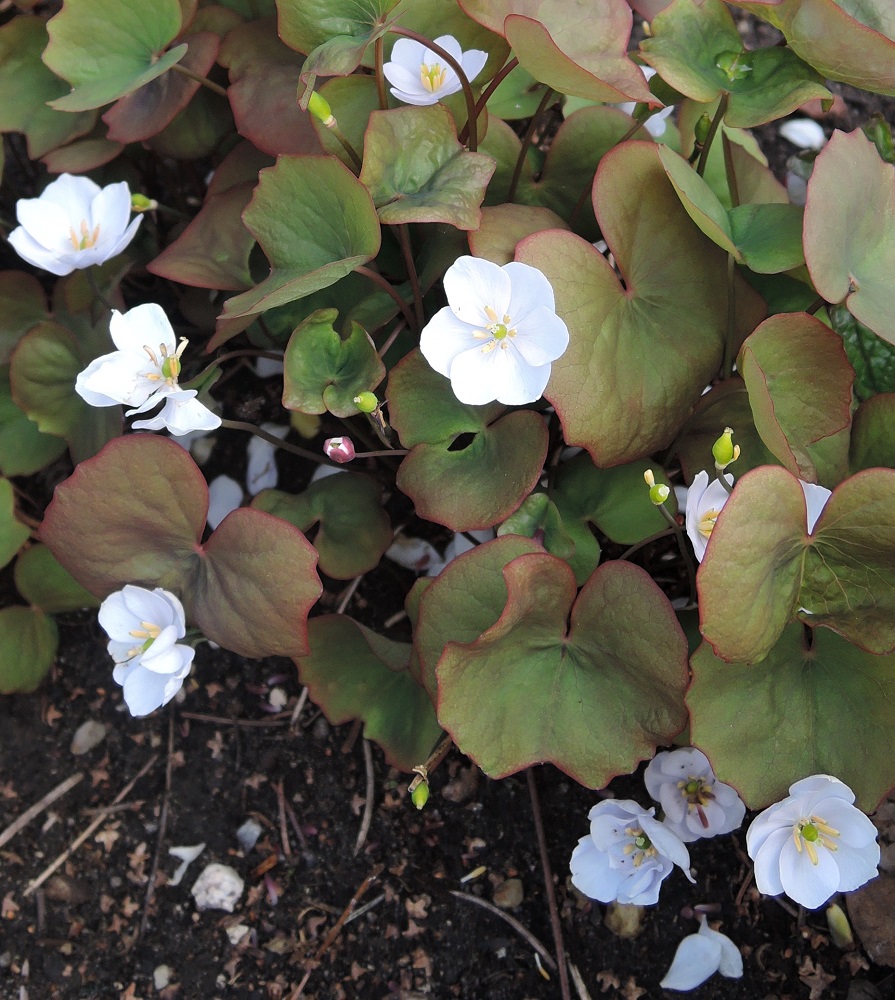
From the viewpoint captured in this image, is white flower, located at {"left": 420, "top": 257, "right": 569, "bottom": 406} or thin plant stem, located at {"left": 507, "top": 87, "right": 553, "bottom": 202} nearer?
white flower, located at {"left": 420, "top": 257, "right": 569, "bottom": 406}

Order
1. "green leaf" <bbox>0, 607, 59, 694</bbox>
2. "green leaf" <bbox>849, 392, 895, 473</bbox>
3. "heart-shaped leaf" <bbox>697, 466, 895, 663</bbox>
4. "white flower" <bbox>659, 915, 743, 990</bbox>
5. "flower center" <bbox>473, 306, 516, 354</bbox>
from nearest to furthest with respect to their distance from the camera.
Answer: "heart-shaped leaf" <bbox>697, 466, 895, 663</bbox>, "flower center" <bbox>473, 306, 516, 354</bbox>, "green leaf" <bbox>849, 392, 895, 473</bbox>, "white flower" <bbox>659, 915, 743, 990</bbox>, "green leaf" <bbox>0, 607, 59, 694</bbox>

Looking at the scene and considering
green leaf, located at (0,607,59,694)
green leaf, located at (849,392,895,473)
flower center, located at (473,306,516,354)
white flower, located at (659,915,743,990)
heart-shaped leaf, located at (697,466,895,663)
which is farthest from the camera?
green leaf, located at (0,607,59,694)

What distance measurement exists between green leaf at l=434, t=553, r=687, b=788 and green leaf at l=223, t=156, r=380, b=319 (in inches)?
13.9

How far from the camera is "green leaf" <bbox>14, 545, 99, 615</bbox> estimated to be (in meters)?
1.13

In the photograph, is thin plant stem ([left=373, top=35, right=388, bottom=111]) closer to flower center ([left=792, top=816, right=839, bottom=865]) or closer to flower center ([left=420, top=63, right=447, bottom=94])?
flower center ([left=420, top=63, right=447, bottom=94])

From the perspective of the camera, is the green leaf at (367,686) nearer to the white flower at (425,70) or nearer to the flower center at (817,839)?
the flower center at (817,839)

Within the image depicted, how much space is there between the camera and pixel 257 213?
36.1 inches

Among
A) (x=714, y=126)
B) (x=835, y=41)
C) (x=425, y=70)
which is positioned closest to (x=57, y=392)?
(x=425, y=70)

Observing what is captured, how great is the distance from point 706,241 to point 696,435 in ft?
0.68

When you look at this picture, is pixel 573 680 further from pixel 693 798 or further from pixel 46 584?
pixel 46 584

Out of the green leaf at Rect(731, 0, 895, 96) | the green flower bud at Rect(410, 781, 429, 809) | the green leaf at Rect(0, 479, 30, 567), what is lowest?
the green leaf at Rect(0, 479, 30, 567)

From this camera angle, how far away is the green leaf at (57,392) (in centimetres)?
108

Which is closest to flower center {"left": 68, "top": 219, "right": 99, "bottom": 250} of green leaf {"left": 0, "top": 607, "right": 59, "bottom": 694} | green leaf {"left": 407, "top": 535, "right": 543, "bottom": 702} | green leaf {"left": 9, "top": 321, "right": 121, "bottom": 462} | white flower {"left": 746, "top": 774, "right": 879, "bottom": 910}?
green leaf {"left": 9, "top": 321, "right": 121, "bottom": 462}

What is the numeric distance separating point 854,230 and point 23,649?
110cm
